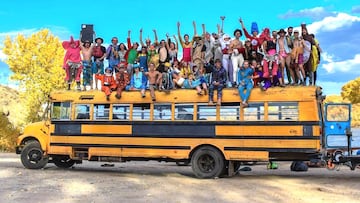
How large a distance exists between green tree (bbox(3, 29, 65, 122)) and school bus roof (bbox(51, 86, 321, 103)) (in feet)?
60.0

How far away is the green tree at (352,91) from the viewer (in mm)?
63812

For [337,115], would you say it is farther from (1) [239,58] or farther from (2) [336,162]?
(1) [239,58]

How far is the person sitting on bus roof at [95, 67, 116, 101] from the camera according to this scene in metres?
13.2

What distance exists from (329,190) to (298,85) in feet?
8.76

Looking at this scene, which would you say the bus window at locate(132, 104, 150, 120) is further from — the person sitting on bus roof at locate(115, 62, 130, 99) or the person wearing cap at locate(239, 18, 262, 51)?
the person wearing cap at locate(239, 18, 262, 51)

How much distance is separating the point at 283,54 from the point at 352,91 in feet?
185

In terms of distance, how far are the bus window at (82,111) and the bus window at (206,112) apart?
3.21 meters

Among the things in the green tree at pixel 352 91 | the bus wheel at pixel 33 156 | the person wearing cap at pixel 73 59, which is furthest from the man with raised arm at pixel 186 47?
the green tree at pixel 352 91

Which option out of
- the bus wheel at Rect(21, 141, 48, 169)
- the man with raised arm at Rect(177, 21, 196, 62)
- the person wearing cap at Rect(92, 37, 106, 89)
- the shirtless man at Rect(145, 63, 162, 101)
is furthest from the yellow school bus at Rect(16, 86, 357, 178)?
the man with raised arm at Rect(177, 21, 196, 62)

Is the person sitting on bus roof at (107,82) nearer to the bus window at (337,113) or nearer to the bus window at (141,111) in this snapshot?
the bus window at (141,111)

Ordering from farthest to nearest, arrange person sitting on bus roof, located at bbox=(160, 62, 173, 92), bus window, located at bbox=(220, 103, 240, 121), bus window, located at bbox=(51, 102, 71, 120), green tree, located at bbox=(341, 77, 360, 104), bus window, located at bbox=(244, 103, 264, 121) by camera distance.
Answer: green tree, located at bbox=(341, 77, 360, 104)
bus window, located at bbox=(51, 102, 71, 120)
person sitting on bus roof, located at bbox=(160, 62, 173, 92)
bus window, located at bbox=(220, 103, 240, 121)
bus window, located at bbox=(244, 103, 264, 121)

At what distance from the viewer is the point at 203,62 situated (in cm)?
1331

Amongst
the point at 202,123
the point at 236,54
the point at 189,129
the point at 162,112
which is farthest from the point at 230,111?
the point at 162,112

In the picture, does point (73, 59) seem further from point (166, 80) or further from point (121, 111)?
point (166, 80)
